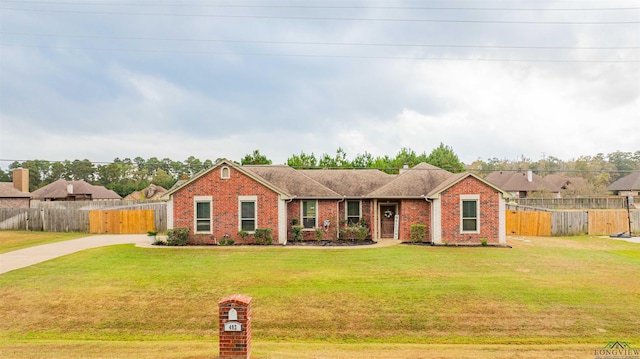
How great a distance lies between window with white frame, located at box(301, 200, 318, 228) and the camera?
942 inches

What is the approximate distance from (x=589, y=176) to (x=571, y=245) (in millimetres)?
77010

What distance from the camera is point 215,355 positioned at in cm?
754

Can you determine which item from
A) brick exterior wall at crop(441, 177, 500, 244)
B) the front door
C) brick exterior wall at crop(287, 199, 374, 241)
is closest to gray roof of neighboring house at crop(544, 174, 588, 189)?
brick exterior wall at crop(441, 177, 500, 244)

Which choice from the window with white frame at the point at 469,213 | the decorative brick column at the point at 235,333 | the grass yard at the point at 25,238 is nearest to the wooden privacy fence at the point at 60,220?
the grass yard at the point at 25,238

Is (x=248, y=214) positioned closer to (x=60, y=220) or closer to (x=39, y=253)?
(x=39, y=253)

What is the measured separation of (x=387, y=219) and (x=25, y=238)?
22865 millimetres

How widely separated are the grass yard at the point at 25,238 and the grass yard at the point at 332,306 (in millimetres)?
8290

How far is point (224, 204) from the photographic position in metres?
22.2

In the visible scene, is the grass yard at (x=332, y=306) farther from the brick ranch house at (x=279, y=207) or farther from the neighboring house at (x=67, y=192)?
the neighboring house at (x=67, y=192)

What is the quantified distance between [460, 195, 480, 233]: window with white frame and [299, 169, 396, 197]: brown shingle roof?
5.64 metres

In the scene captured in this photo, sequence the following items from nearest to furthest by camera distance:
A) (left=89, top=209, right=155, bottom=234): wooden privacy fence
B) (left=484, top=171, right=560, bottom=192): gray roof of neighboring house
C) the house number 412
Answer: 1. the house number 412
2. (left=89, top=209, right=155, bottom=234): wooden privacy fence
3. (left=484, top=171, right=560, bottom=192): gray roof of neighboring house

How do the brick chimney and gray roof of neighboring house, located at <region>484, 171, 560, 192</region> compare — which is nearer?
the brick chimney

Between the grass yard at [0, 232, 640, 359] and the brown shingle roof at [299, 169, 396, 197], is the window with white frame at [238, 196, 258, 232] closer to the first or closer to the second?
the grass yard at [0, 232, 640, 359]

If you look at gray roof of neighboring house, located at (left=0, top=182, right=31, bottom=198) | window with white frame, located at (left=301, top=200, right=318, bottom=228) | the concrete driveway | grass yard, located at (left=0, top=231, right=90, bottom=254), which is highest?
gray roof of neighboring house, located at (left=0, top=182, right=31, bottom=198)
